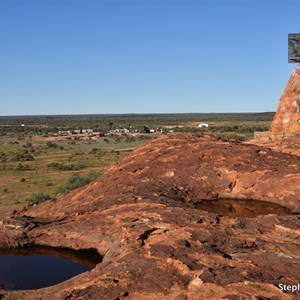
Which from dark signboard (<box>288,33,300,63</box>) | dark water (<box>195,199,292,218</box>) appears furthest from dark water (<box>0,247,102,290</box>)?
dark signboard (<box>288,33,300,63</box>)

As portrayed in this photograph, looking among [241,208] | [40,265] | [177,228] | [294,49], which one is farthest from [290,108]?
[40,265]

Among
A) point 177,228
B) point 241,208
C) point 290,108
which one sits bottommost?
point 241,208

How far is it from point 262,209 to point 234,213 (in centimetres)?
73

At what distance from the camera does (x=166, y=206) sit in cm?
786

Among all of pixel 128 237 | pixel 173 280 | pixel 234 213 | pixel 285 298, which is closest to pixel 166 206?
pixel 128 237

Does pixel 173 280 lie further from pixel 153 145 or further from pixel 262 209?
pixel 153 145

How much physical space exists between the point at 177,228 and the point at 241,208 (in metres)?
3.09

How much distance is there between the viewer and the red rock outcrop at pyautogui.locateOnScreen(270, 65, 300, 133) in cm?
1382

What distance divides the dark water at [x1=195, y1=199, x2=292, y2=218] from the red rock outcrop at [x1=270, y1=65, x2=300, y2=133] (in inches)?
201

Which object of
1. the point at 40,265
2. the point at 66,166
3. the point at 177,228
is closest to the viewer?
the point at 177,228

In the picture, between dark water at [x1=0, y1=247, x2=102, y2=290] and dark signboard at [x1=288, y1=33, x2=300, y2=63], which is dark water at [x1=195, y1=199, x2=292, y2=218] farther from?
dark signboard at [x1=288, y1=33, x2=300, y2=63]

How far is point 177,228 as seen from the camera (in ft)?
22.0

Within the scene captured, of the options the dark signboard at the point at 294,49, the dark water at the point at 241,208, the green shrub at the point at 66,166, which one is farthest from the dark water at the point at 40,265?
the green shrub at the point at 66,166

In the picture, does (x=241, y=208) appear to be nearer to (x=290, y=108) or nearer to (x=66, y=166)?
(x=290, y=108)
